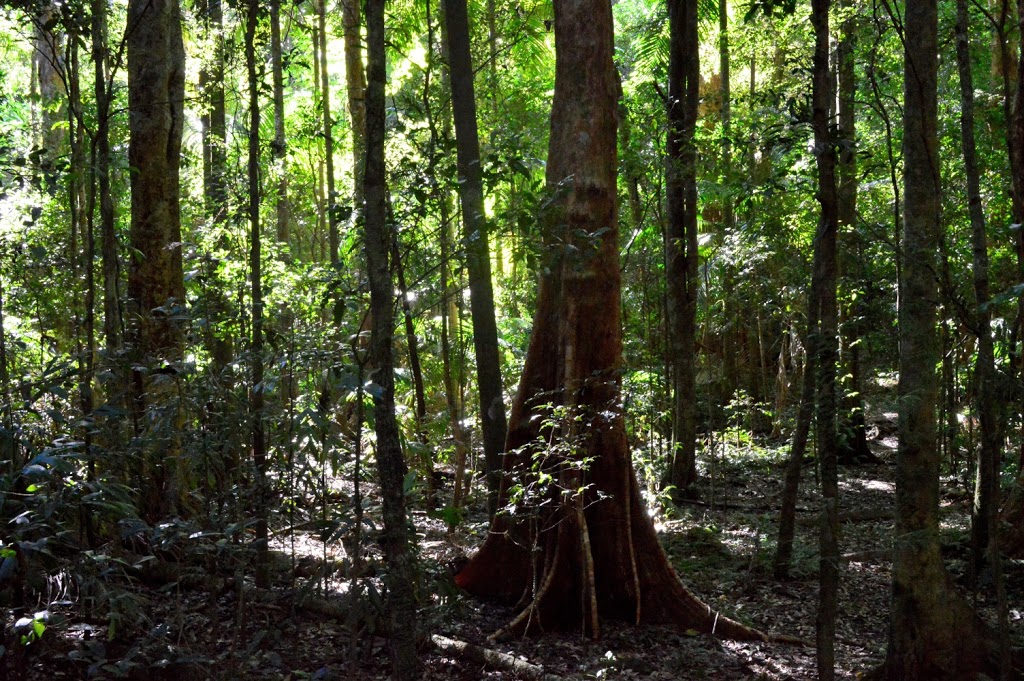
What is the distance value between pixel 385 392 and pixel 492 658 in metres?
2.62

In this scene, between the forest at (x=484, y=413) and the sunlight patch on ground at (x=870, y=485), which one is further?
the sunlight patch on ground at (x=870, y=485)

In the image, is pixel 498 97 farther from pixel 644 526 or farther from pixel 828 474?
pixel 828 474

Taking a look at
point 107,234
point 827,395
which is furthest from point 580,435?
point 107,234

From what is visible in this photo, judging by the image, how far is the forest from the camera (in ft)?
14.9

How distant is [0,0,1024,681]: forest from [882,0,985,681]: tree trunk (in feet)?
0.06

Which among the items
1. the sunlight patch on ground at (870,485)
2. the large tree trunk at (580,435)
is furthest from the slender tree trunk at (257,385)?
the sunlight patch on ground at (870,485)

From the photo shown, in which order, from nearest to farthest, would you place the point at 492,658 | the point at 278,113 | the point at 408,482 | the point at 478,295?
the point at 408,482
the point at 492,658
the point at 478,295
the point at 278,113

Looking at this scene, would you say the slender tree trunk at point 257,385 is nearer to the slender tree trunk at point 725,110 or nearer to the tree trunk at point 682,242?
the slender tree trunk at point 725,110

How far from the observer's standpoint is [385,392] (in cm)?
420

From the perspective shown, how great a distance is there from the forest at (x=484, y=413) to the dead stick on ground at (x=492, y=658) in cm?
3

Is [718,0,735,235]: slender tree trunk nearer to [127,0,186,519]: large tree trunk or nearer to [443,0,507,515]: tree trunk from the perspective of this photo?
[443,0,507,515]: tree trunk

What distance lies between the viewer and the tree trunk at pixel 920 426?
5.22 meters

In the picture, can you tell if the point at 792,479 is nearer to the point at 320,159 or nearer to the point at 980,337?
the point at 980,337

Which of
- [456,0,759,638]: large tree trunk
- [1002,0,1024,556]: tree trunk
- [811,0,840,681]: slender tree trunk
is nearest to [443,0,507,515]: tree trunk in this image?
[456,0,759,638]: large tree trunk
